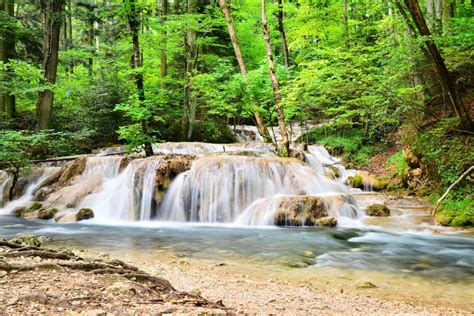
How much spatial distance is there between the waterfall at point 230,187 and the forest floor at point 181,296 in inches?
222

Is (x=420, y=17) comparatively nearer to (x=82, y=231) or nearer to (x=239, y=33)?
(x=82, y=231)

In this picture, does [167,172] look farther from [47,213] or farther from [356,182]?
[356,182]

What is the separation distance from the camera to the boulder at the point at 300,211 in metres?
9.55

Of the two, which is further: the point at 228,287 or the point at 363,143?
the point at 363,143

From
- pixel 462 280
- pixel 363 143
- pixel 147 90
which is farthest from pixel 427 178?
pixel 147 90

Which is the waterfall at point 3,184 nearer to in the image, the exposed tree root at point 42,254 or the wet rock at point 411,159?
the exposed tree root at point 42,254

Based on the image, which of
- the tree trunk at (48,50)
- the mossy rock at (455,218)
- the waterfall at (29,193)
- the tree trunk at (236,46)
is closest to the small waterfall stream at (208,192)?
the waterfall at (29,193)

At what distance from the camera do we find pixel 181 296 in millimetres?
3184

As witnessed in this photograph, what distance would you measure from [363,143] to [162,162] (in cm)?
1093

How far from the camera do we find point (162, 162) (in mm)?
11852

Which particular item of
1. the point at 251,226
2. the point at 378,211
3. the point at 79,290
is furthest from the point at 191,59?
the point at 79,290

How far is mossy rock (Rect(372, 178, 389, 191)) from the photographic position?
1443cm

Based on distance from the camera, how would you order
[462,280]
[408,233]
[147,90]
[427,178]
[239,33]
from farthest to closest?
[239,33] → [147,90] → [427,178] → [408,233] → [462,280]

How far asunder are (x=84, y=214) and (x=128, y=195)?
1395 mm
